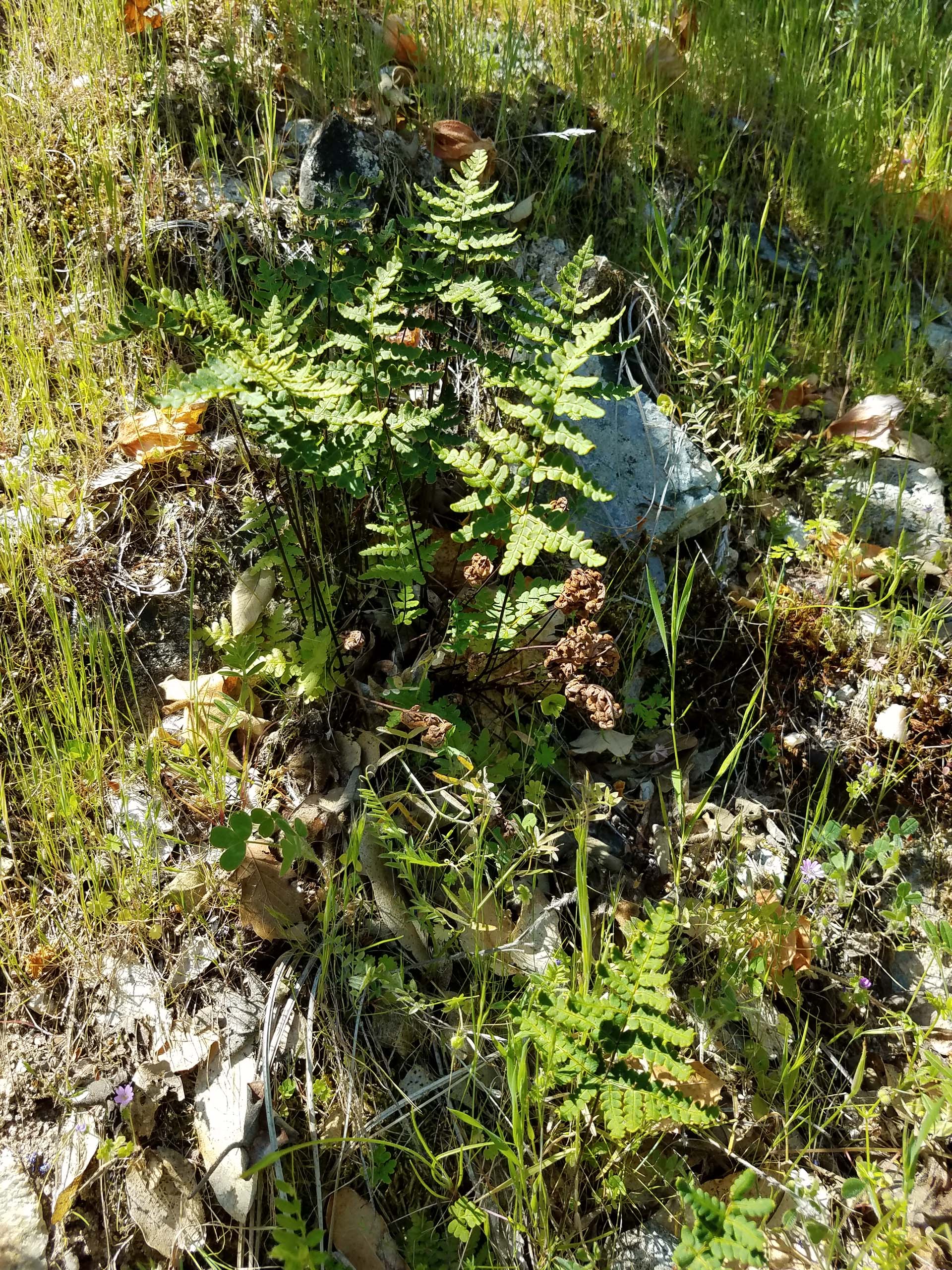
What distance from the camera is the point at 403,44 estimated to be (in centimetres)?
321

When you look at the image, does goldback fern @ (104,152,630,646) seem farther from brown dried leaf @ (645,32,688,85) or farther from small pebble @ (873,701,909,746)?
brown dried leaf @ (645,32,688,85)

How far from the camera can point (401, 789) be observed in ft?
7.39

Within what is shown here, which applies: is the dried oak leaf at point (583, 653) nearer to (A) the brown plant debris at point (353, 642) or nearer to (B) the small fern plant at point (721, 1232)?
(A) the brown plant debris at point (353, 642)

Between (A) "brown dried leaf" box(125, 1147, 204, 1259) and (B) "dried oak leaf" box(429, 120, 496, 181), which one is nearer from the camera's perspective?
(A) "brown dried leaf" box(125, 1147, 204, 1259)

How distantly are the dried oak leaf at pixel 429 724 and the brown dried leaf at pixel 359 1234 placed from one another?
3.06 ft

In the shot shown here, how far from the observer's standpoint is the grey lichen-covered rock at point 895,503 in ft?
9.30

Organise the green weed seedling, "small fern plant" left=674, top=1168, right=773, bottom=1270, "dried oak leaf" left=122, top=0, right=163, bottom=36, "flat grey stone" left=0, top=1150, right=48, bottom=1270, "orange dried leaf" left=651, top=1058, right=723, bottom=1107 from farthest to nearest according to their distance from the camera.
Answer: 1. "dried oak leaf" left=122, top=0, right=163, bottom=36
2. "orange dried leaf" left=651, top=1058, right=723, bottom=1107
3. the green weed seedling
4. "flat grey stone" left=0, top=1150, right=48, bottom=1270
5. "small fern plant" left=674, top=1168, right=773, bottom=1270

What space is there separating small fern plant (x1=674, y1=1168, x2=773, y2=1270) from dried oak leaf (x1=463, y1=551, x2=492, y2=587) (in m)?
1.35

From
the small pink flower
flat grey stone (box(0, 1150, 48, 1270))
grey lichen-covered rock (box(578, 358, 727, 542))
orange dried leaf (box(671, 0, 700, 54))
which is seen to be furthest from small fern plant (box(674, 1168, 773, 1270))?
orange dried leaf (box(671, 0, 700, 54))

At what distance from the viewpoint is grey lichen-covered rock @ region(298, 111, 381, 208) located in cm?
287

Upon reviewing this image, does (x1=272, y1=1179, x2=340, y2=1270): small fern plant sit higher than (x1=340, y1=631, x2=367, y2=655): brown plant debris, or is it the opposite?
(x1=340, y1=631, x2=367, y2=655): brown plant debris

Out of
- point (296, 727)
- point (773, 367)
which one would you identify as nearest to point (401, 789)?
point (296, 727)

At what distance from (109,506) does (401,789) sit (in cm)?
119

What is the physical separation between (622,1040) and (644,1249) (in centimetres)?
55
